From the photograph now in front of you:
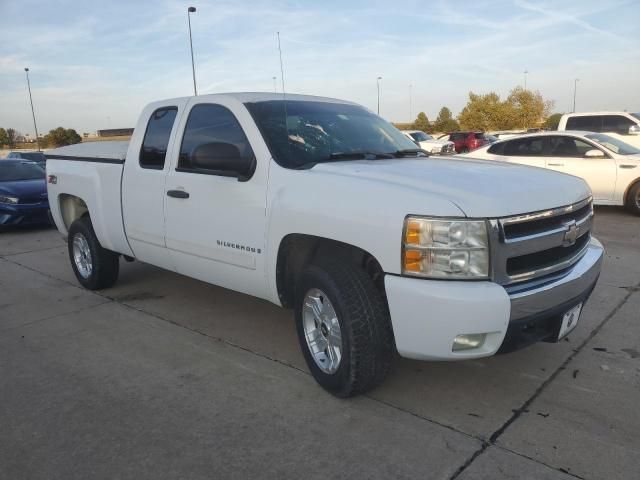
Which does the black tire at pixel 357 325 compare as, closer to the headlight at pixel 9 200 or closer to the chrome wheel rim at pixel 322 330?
the chrome wheel rim at pixel 322 330

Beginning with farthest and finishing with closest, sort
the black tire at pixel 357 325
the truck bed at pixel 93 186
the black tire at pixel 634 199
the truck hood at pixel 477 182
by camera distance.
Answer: the black tire at pixel 634 199, the truck bed at pixel 93 186, the black tire at pixel 357 325, the truck hood at pixel 477 182

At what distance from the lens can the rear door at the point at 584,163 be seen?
9359 millimetres

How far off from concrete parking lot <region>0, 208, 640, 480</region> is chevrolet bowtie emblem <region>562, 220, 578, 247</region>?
0.91m

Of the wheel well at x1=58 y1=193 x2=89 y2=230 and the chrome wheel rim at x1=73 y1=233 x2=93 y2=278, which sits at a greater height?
the wheel well at x1=58 y1=193 x2=89 y2=230

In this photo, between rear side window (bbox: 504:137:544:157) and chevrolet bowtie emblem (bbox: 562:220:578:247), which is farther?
rear side window (bbox: 504:137:544:157)

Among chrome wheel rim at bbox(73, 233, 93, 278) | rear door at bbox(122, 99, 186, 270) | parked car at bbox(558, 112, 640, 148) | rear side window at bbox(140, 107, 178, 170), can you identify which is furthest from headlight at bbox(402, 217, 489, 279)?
parked car at bbox(558, 112, 640, 148)

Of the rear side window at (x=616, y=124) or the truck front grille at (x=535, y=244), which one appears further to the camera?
the rear side window at (x=616, y=124)

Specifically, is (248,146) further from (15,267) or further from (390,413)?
(15,267)

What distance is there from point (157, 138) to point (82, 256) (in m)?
2.02

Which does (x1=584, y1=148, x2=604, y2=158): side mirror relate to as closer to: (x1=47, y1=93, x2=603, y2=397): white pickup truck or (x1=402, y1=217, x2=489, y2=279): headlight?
(x1=47, y1=93, x2=603, y2=397): white pickup truck

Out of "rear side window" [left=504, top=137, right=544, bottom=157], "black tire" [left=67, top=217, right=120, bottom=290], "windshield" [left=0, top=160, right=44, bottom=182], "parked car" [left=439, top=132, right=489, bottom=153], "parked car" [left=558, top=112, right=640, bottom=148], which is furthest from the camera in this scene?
"parked car" [left=439, top=132, right=489, bottom=153]

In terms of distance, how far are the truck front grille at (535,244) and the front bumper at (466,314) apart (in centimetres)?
8

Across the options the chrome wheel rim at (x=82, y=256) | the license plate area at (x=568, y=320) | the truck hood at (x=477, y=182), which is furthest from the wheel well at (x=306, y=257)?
the chrome wheel rim at (x=82, y=256)

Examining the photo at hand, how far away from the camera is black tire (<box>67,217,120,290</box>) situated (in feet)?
18.0
